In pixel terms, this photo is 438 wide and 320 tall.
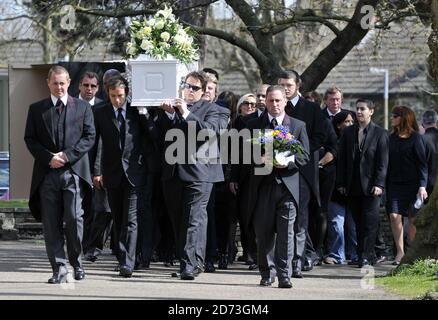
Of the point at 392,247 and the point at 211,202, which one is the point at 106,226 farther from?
the point at 392,247

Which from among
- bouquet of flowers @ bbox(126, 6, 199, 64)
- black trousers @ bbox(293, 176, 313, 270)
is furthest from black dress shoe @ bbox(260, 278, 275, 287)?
bouquet of flowers @ bbox(126, 6, 199, 64)

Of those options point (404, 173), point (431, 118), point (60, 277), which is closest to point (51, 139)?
point (60, 277)

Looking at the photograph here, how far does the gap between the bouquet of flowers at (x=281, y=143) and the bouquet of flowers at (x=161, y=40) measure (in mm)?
1561

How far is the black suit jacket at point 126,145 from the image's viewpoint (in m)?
13.0

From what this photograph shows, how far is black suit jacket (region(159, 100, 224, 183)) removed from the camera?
41.9 ft

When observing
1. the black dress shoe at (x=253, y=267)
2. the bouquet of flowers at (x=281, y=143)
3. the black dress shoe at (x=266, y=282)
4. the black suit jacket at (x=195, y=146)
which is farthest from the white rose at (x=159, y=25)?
the black dress shoe at (x=253, y=267)

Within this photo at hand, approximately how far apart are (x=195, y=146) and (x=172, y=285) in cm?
172

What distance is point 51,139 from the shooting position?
12227mm

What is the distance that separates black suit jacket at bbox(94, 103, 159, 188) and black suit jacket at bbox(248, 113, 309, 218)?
1429mm

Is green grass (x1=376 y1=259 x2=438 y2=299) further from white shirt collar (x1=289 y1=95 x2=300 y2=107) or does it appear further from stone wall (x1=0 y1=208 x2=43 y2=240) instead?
stone wall (x1=0 y1=208 x2=43 y2=240)

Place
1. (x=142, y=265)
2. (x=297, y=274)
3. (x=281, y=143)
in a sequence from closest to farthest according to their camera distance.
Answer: (x=281, y=143)
(x=297, y=274)
(x=142, y=265)

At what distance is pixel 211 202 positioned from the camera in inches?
543

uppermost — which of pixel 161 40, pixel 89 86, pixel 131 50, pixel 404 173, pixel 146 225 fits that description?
pixel 161 40

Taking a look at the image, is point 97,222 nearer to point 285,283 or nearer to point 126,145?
point 126,145
